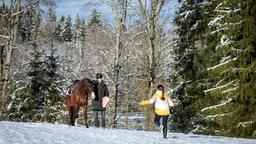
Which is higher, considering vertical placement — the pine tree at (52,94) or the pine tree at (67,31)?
the pine tree at (67,31)

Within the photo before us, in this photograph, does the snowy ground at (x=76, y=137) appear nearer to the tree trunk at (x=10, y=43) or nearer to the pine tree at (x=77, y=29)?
the tree trunk at (x=10, y=43)

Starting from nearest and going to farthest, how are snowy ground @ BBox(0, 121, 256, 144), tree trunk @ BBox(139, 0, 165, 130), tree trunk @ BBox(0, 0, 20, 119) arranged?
snowy ground @ BBox(0, 121, 256, 144) → tree trunk @ BBox(0, 0, 20, 119) → tree trunk @ BBox(139, 0, 165, 130)

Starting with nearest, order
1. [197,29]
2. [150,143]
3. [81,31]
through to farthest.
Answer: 1. [150,143]
2. [197,29]
3. [81,31]

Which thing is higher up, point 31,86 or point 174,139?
point 31,86

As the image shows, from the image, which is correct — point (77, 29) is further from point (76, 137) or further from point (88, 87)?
point (76, 137)

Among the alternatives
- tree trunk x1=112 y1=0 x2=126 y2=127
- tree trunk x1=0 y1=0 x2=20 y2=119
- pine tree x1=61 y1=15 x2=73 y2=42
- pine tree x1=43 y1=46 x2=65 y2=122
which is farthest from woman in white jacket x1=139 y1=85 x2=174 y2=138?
pine tree x1=61 y1=15 x2=73 y2=42

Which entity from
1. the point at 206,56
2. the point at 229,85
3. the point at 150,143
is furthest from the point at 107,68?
the point at 150,143

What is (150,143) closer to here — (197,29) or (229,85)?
(229,85)

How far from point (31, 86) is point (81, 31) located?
12291cm

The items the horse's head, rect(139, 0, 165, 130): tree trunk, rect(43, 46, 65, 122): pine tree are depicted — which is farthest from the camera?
rect(43, 46, 65, 122): pine tree

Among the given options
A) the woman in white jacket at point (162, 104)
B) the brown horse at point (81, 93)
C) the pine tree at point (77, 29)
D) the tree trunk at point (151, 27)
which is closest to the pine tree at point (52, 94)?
the tree trunk at point (151, 27)

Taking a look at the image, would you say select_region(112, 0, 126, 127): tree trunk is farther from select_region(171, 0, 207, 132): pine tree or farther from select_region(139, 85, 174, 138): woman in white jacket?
select_region(139, 85, 174, 138): woman in white jacket

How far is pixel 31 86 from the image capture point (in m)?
42.6

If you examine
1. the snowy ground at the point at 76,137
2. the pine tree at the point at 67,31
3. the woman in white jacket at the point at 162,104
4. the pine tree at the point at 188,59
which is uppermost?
the pine tree at the point at 67,31
